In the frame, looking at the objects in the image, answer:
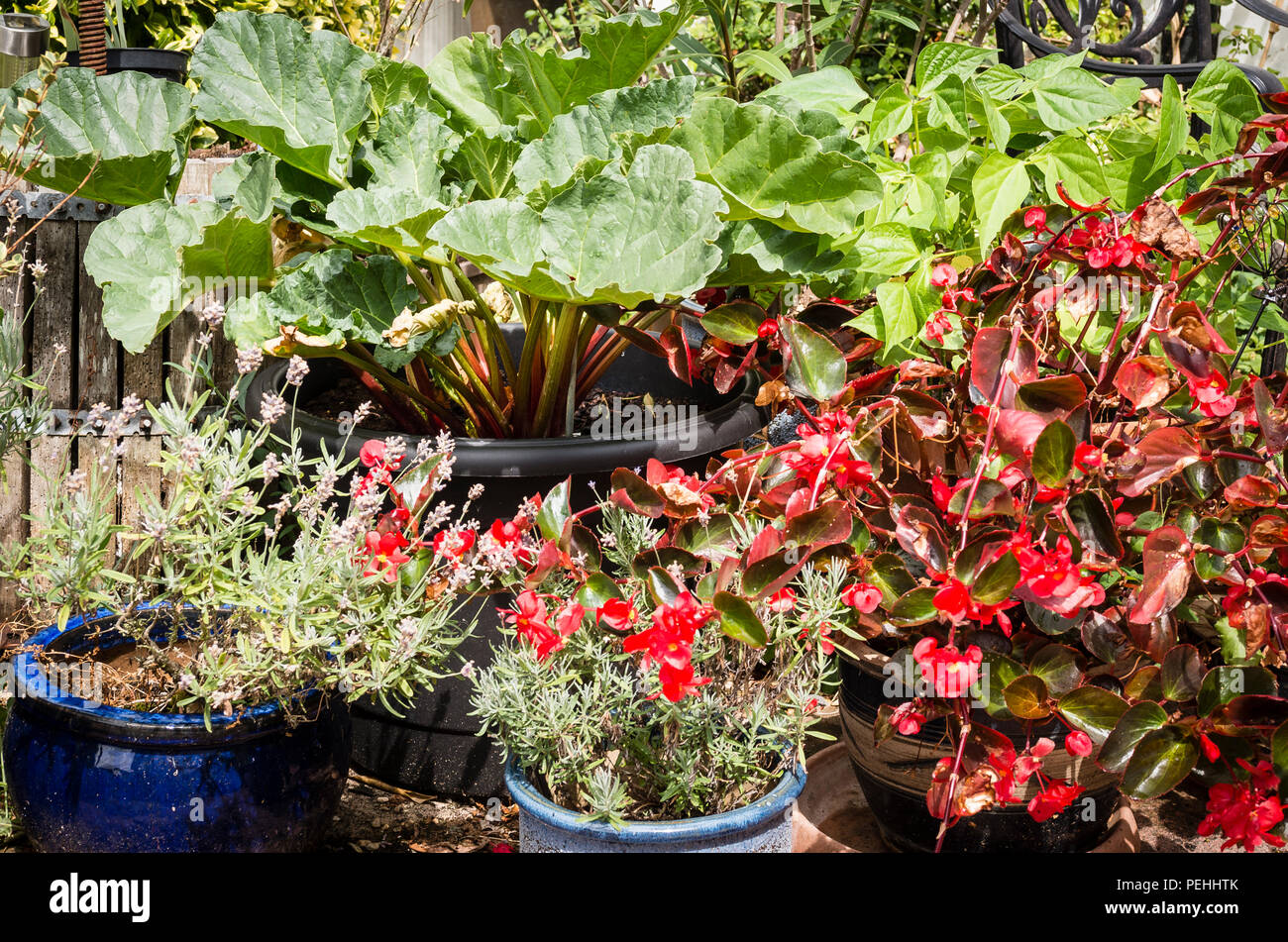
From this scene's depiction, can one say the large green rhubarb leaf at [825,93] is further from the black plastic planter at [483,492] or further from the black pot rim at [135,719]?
the black pot rim at [135,719]

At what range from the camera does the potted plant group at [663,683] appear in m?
1.17

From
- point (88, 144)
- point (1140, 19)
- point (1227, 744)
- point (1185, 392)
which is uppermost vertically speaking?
point (1140, 19)

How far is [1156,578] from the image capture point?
1.12m

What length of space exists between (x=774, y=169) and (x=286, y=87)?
71cm

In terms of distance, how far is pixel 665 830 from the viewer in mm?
1164

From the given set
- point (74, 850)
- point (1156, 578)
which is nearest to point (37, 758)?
point (74, 850)

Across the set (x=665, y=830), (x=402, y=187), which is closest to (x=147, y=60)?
(x=402, y=187)

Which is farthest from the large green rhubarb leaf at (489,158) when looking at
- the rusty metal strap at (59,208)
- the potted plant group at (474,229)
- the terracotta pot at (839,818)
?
the terracotta pot at (839,818)

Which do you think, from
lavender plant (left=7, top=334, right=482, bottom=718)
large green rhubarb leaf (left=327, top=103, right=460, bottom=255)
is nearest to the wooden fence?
large green rhubarb leaf (left=327, top=103, right=460, bottom=255)

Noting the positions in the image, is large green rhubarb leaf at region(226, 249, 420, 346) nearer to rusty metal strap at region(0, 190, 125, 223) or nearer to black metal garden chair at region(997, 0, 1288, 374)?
rusty metal strap at region(0, 190, 125, 223)

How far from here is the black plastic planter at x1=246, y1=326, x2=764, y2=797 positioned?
62.2 inches

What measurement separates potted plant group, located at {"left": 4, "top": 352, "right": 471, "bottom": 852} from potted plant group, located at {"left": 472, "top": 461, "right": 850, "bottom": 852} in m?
0.14
